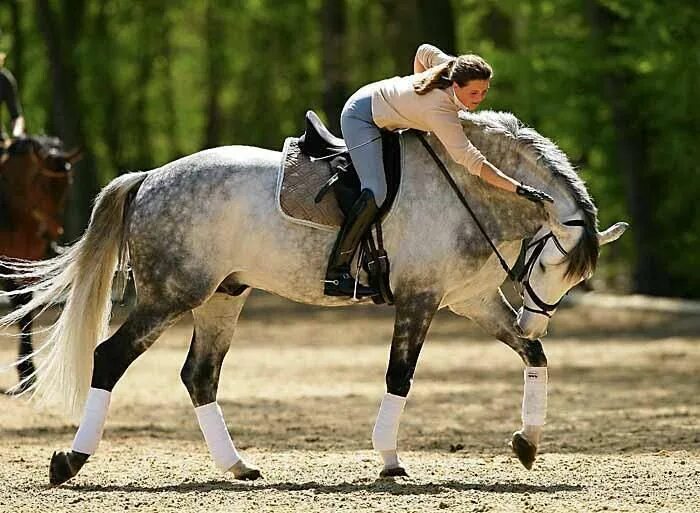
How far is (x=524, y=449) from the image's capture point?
28.7 ft

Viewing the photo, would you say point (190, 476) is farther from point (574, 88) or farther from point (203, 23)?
point (203, 23)

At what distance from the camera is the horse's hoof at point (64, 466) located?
8375mm

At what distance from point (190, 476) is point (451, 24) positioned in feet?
56.4

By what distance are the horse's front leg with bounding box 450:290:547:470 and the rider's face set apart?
4.17ft

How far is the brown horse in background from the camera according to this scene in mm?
14266

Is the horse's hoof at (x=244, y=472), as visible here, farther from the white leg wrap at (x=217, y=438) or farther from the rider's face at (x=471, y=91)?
the rider's face at (x=471, y=91)

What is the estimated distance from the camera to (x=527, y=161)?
877 cm

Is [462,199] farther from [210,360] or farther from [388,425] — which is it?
[210,360]

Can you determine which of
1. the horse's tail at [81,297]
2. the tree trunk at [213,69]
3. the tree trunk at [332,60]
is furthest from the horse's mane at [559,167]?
the tree trunk at [213,69]

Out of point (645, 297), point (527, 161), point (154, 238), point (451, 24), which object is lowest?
point (645, 297)

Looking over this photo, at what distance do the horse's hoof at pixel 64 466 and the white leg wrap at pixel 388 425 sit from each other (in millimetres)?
1615

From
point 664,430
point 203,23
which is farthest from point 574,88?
point 203,23

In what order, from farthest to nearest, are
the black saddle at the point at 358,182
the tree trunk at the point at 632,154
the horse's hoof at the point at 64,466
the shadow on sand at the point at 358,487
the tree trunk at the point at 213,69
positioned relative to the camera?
the tree trunk at the point at 213,69 → the tree trunk at the point at 632,154 → the black saddle at the point at 358,182 → the horse's hoof at the point at 64,466 → the shadow on sand at the point at 358,487

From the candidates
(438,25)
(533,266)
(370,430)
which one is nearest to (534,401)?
(533,266)
